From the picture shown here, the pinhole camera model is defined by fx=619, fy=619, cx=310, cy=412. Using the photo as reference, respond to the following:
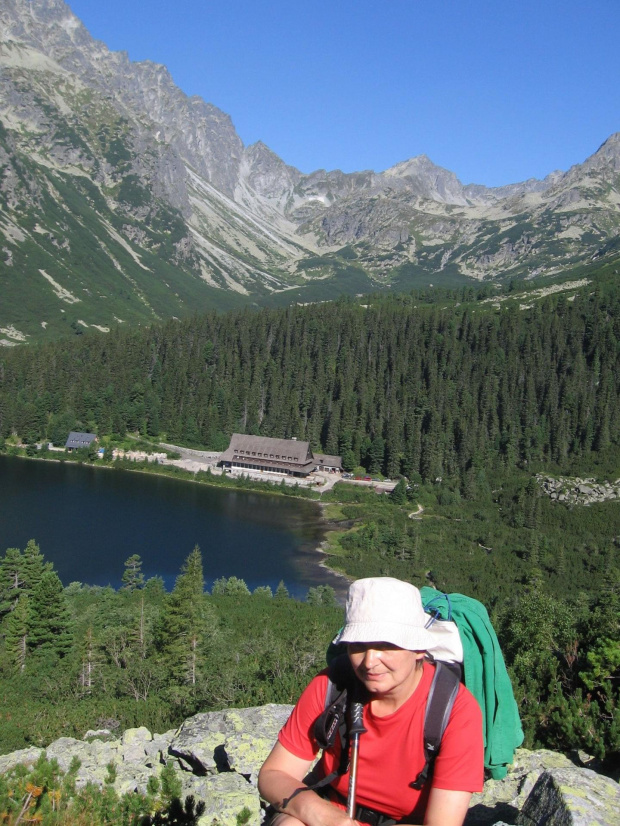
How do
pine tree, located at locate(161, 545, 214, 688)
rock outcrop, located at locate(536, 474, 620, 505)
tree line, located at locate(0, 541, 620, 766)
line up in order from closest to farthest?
tree line, located at locate(0, 541, 620, 766) < pine tree, located at locate(161, 545, 214, 688) < rock outcrop, located at locate(536, 474, 620, 505)

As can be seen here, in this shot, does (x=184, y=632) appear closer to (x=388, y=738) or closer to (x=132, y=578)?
(x=388, y=738)

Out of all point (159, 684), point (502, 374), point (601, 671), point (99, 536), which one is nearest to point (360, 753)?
point (601, 671)

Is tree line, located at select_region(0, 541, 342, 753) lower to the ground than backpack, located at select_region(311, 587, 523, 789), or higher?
lower

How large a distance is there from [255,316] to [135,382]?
110 ft

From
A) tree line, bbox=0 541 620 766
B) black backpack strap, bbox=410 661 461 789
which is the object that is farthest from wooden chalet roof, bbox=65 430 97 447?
black backpack strap, bbox=410 661 461 789

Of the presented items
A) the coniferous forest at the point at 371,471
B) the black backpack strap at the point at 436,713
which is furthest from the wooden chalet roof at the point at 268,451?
the black backpack strap at the point at 436,713

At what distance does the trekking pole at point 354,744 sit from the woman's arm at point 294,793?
0.09 m

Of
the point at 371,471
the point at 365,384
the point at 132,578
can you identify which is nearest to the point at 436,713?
the point at 132,578

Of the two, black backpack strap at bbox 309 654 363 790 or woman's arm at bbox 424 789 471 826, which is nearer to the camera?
woman's arm at bbox 424 789 471 826

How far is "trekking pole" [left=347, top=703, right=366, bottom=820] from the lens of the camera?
4227 mm

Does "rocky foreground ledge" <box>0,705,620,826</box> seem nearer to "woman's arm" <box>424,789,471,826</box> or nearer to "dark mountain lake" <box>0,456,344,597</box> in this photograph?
"woman's arm" <box>424,789,471,826</box>

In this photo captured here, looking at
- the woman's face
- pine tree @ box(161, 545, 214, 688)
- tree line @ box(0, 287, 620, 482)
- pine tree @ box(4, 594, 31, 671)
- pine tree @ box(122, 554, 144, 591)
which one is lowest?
pine tree @ box(122, 554, 144, 591)

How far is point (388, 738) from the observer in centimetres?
459

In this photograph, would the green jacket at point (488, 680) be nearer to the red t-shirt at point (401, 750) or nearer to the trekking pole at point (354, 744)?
the red t-shirt at point (401, 750)
